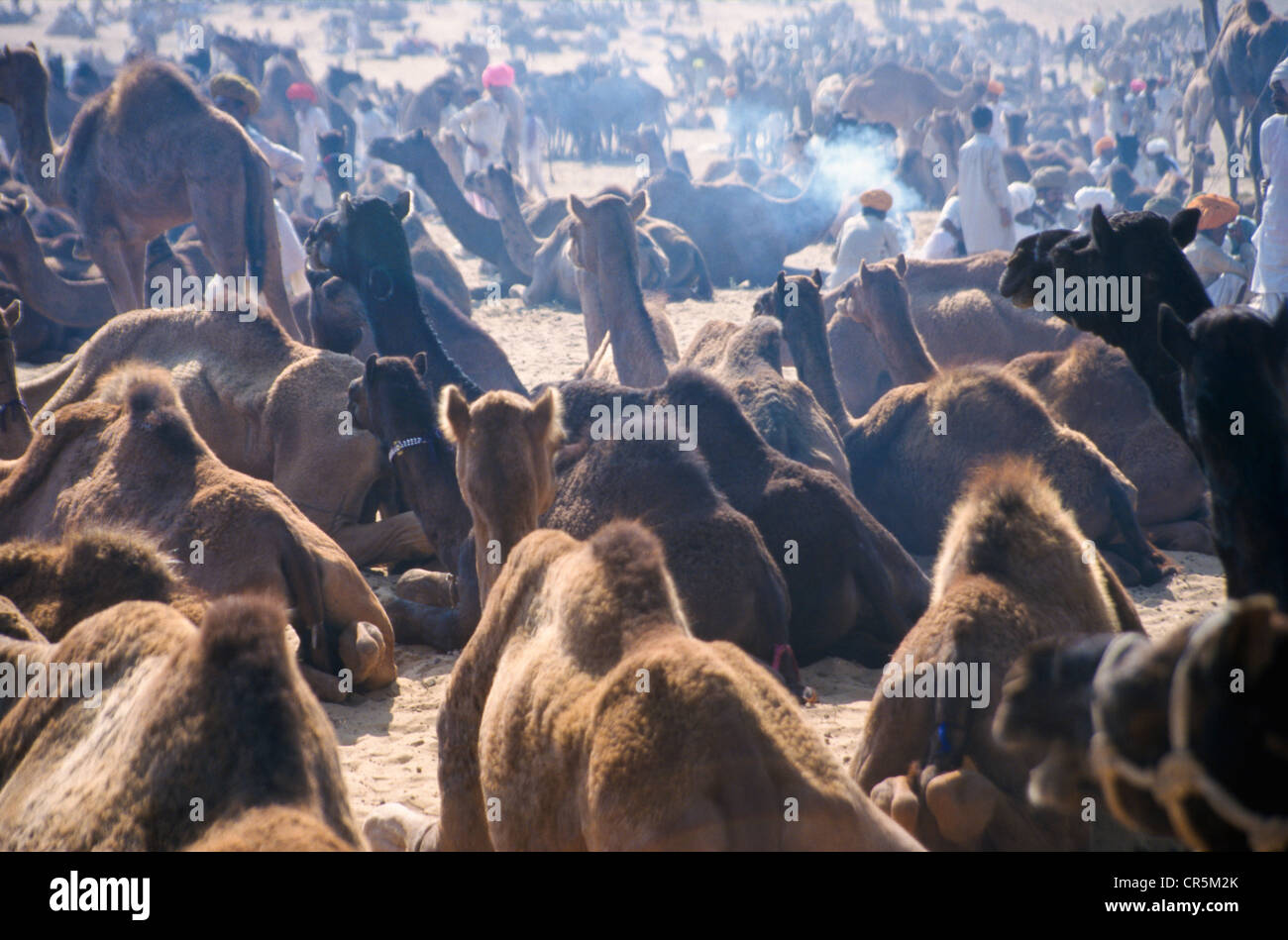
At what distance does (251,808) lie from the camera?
96.8 inches

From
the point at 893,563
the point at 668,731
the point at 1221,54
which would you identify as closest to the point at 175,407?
the point at 893,563

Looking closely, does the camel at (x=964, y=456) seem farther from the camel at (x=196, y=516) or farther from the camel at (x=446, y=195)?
→ the camel at (x=446, y=195)

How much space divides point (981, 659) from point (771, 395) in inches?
171

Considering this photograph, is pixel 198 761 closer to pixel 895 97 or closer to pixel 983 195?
pixel 983 195

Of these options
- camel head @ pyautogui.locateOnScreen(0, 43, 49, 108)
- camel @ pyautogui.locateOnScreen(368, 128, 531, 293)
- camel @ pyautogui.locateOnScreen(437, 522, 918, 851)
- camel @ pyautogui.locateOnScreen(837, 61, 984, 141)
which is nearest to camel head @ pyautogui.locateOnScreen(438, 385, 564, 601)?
camel @ pyautogui.locateOnScreen(437, 522, 918, 851)

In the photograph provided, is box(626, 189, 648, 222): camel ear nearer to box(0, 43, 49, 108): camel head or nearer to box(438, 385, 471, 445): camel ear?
box(0, 43, 49, 108): camel head

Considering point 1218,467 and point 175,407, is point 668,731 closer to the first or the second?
point 1218,467

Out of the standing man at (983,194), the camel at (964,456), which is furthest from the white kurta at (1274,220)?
the standing man at (983,194)

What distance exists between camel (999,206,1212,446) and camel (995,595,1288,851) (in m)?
2.27

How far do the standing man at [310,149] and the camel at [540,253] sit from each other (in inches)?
170

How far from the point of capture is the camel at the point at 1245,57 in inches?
748

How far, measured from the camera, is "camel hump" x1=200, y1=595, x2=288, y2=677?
2689mm

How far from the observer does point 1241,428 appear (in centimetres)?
280
